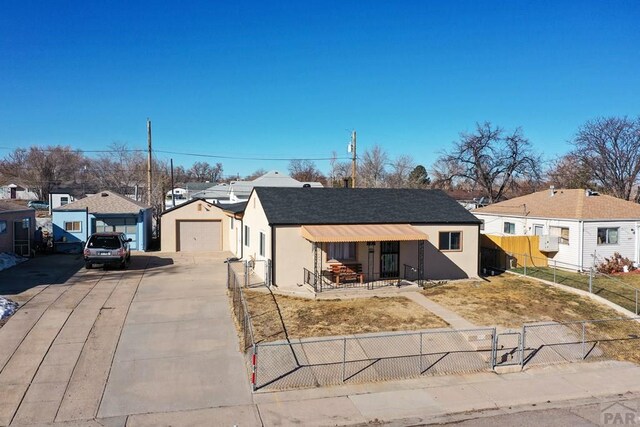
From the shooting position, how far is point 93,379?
10008 millimetres

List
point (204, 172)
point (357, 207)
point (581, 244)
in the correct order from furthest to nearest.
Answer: point (204, 172) < point (581, 244) < point (357, 207)

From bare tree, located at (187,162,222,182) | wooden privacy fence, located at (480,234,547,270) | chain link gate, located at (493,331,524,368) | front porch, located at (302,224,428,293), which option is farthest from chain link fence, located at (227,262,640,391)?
bare tree, located at (187,162,222,182)

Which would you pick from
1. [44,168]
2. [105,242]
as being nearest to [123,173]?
[44,168]

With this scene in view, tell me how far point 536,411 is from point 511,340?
4.16 metres

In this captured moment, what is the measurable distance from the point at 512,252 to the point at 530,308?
9.44 metres

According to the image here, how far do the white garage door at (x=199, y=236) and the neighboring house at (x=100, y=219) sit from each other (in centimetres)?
242

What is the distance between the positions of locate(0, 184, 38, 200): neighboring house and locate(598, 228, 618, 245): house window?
8299cm

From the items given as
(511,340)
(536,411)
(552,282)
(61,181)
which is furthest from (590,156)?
(61,181)

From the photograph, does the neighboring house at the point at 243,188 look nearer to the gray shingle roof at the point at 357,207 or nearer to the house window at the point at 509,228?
the house window at the point at 509,228

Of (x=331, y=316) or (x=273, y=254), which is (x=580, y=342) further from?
(x=273, y=254)

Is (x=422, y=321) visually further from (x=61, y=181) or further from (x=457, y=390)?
(x=61, y=181)

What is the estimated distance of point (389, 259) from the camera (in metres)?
20.5

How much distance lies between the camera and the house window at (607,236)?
24.6 metres

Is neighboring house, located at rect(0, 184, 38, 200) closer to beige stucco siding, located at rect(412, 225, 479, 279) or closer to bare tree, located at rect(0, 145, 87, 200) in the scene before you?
bare tree, located at rect(0, 145, 87, 200)
